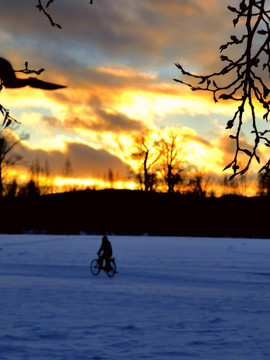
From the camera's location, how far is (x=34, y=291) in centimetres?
1700

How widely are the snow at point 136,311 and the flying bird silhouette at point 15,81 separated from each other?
736cm

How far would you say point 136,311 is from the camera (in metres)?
13.8

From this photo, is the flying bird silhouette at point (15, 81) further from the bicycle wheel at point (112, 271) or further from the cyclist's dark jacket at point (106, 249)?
the cyclist's dark jacket at point (106, 249)

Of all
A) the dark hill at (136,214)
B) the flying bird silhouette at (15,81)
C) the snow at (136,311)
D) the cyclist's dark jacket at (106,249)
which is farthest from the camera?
the dark hill at (136,214)

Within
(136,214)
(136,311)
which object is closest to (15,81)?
(136,311)

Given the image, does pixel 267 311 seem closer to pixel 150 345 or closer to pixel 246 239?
pixel 150 345

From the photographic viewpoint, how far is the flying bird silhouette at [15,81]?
253 cm

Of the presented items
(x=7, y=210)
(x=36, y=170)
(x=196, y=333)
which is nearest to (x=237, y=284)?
(x=196, y=333)

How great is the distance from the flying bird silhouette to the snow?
24.2 ft

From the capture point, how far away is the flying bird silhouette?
8.30 feet

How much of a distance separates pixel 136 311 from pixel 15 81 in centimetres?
1171

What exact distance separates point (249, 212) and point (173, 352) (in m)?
40.2

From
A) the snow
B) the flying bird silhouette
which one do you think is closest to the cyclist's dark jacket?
the snow

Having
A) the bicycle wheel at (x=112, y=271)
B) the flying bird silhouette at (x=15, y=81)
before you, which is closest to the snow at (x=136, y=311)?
the bicycle wheel at (x=112, y=271)
